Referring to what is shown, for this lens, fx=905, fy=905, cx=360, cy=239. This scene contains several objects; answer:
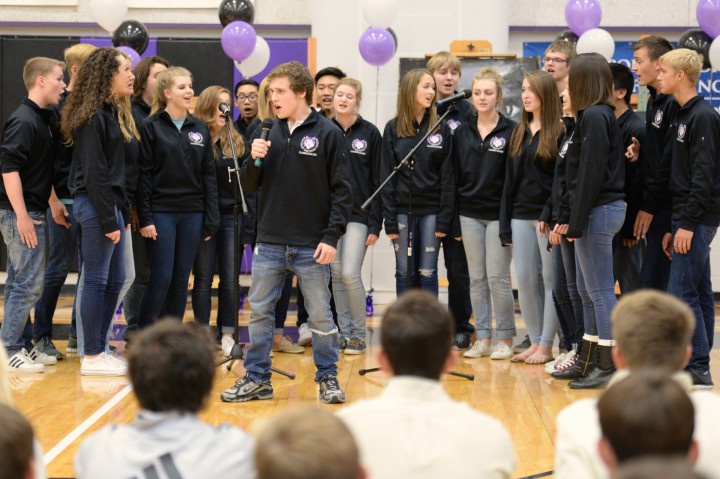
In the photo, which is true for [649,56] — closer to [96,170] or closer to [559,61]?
[559,61]

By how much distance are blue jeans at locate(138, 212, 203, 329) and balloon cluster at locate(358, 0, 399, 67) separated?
7.60 ft

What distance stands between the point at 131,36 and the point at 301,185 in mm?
3253

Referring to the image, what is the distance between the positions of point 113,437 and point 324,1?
22.3 ft

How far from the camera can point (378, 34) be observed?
7074 millimetres

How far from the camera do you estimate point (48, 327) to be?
5449 millimetres

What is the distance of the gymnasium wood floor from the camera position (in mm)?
3734

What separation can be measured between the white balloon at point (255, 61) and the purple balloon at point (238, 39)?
20 centimetres

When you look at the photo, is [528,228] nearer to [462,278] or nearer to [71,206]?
[462,278]

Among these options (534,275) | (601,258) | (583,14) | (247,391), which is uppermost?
(583,14)

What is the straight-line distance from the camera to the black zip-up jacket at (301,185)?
14.4 ft

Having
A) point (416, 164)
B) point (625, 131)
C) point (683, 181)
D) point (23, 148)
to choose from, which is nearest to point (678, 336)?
point (683, 181)

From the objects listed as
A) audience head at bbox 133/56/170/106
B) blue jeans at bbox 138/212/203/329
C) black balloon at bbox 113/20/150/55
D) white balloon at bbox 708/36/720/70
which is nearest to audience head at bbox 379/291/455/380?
blue jeans at bbox 138/212/203/329

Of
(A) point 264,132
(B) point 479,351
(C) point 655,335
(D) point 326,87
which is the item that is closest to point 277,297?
(A) point 264,132

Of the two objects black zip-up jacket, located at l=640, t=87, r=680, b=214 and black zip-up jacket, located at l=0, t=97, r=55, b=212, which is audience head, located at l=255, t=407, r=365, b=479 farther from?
black zip-up jacket, located at l=0, t=97, r=55, b=212
